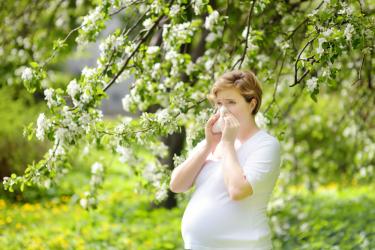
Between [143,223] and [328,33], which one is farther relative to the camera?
[143,223]

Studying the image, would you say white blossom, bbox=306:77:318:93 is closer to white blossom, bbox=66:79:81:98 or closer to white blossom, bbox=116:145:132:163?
white blossom, bbox=66:79:81:98

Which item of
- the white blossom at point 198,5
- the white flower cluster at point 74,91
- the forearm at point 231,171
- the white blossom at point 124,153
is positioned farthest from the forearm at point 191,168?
the white blossom at point 124,153

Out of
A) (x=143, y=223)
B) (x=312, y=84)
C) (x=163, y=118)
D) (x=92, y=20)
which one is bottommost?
(x=143, y=223)

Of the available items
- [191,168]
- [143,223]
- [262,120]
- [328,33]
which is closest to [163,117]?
[262,120]

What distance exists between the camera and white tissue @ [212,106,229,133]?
2.76 metres

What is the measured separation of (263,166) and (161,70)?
1.86 metres

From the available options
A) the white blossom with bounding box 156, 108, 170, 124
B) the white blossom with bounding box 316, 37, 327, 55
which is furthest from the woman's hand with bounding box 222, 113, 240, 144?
the white blossom with bounding box 156, 108, 170, 124

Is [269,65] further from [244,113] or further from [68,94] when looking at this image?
[244,113]

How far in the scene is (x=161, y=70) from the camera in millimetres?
4375

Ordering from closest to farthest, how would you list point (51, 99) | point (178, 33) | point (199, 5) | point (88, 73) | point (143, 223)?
point (51, 99), point (88, 73), point (199, 5), point (178, 33), point (143, 223)

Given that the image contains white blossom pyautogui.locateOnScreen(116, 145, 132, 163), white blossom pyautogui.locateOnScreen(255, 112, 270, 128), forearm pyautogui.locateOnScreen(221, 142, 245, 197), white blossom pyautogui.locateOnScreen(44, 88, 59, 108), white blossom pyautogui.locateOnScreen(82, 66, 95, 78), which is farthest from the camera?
white blossom pyautogui.locateOnScreen(116, 145, 132, 163)

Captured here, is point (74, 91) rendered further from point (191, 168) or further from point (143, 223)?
point (143, 223)

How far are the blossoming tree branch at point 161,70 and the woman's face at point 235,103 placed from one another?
1.94 ft

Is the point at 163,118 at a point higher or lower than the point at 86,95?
lower
